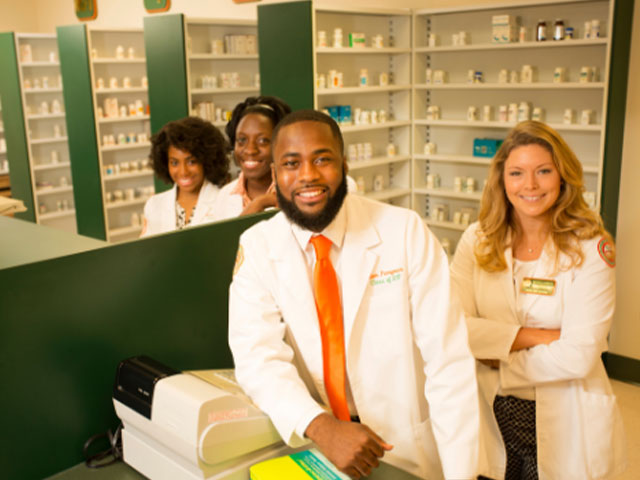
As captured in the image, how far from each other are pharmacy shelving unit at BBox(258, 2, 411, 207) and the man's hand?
11.4 ft

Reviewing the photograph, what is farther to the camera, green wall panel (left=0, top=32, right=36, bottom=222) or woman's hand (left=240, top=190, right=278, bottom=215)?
green wall panel (left=0, top=32, right=36, bottom=222)

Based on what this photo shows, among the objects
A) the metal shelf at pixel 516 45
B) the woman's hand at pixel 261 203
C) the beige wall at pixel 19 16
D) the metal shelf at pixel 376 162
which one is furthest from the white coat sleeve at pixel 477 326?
the beige wall at pixel 19 16

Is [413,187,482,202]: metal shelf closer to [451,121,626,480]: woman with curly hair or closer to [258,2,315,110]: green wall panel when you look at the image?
[258,2,315,110]: green wall panel

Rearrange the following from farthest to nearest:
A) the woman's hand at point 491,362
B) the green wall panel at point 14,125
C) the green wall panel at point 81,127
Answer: the green wall panel at point 14,125 → the green wall panel at point 81,127 → the woman's hand at point 491,362

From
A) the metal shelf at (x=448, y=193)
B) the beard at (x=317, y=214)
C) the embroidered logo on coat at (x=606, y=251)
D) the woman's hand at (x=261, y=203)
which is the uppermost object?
the beard at (x=317, y=214)

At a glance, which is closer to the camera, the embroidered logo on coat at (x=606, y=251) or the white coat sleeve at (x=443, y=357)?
the white coat sleeve at (x=443, y=357)

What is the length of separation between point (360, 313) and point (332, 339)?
0.35 ft

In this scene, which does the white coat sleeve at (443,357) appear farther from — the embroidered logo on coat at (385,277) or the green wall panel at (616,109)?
the green wall panel at (616,109)

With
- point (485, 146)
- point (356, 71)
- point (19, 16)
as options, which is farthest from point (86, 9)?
point (485, 146)

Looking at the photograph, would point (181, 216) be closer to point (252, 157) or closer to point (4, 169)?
point (252, 157)

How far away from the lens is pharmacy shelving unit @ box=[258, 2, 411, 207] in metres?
4.66

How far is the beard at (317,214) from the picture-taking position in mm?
1695

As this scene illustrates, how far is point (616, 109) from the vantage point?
384cm

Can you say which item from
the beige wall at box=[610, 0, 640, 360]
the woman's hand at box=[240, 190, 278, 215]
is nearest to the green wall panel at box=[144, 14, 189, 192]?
the woman's hand at box=[240, 190, 278, 215]
